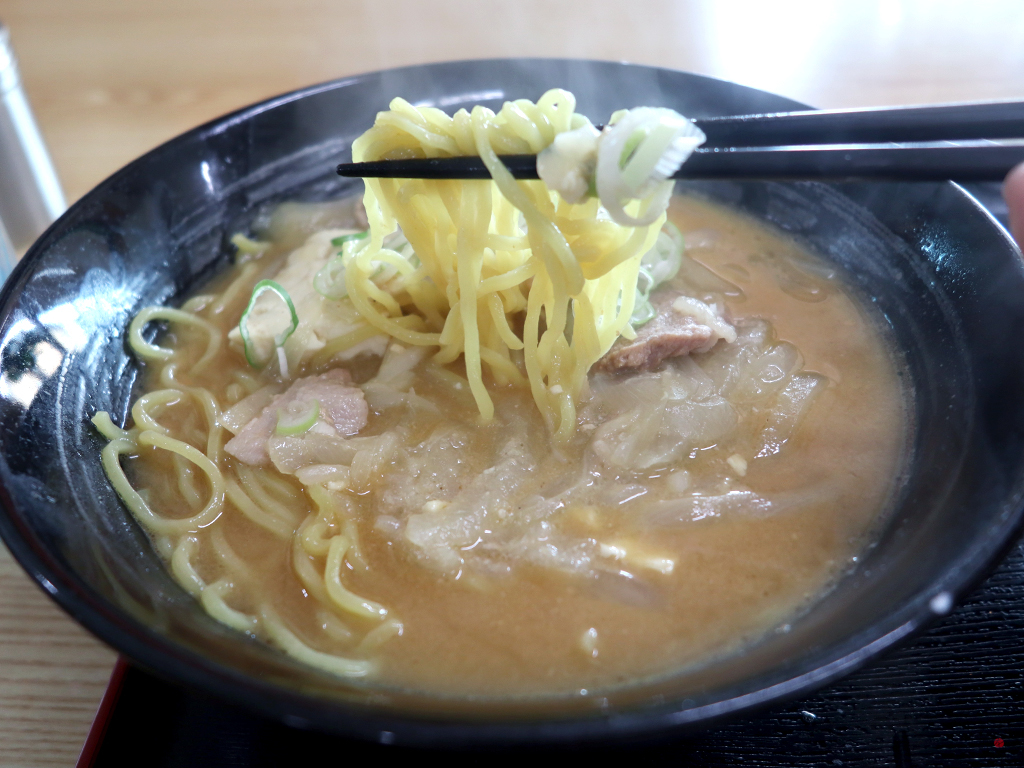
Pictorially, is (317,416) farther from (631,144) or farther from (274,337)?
(631,144)

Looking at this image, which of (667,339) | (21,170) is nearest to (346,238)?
(667,339)

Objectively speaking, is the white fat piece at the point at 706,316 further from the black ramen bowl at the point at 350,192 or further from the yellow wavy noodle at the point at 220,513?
the yellow wavy noodle at the point at 220,513

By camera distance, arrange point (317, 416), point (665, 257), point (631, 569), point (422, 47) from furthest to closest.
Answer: point (422, 47), point (665, 257), point (317, 416), point (631, 569)

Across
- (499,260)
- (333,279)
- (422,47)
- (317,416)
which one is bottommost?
(317,416)

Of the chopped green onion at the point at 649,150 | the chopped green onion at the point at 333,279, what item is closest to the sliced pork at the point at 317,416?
the chopped green onion at the point at 333,279

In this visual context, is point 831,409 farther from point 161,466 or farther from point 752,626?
point 161,466

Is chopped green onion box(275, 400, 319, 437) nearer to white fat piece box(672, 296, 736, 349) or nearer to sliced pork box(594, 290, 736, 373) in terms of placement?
sliced pork box(594, 290, 736, 373)

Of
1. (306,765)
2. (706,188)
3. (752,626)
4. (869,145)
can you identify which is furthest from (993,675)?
(706,188)
